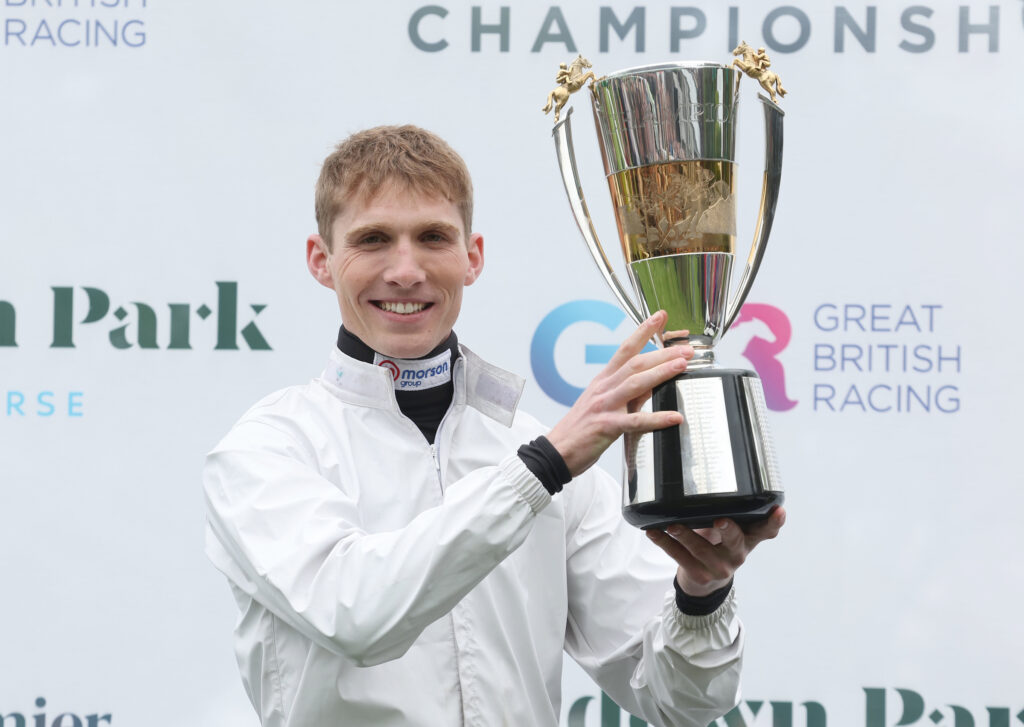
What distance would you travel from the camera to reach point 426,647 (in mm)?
1815

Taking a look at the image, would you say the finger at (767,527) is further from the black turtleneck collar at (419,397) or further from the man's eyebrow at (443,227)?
the man's eyebrow at (443,227)

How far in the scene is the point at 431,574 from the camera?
5.03 ft

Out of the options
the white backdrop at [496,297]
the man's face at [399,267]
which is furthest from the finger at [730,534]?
the white backdrop at [496,297]

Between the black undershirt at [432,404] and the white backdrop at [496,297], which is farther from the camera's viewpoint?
the white backdrop at [496,297]

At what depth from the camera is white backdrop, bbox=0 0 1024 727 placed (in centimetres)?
277

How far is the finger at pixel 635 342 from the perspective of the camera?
1.54 metres

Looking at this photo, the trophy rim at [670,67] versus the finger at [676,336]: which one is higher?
the trophy rim at [670,67]

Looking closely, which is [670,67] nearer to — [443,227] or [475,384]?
[443,227]

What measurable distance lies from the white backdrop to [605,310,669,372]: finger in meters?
1.24

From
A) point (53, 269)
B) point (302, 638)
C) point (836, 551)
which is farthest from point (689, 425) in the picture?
point (53, 269)

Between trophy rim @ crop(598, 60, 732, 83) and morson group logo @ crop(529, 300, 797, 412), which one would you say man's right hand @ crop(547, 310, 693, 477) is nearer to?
trophy rim @ crop(598, 60, 732, 83)

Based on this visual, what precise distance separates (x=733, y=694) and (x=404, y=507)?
55 centimetres

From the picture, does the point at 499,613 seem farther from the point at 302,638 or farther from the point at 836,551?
the point at 836,551

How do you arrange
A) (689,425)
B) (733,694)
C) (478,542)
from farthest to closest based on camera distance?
1. (733,694)
2. (689,425)
3. (478,542)
